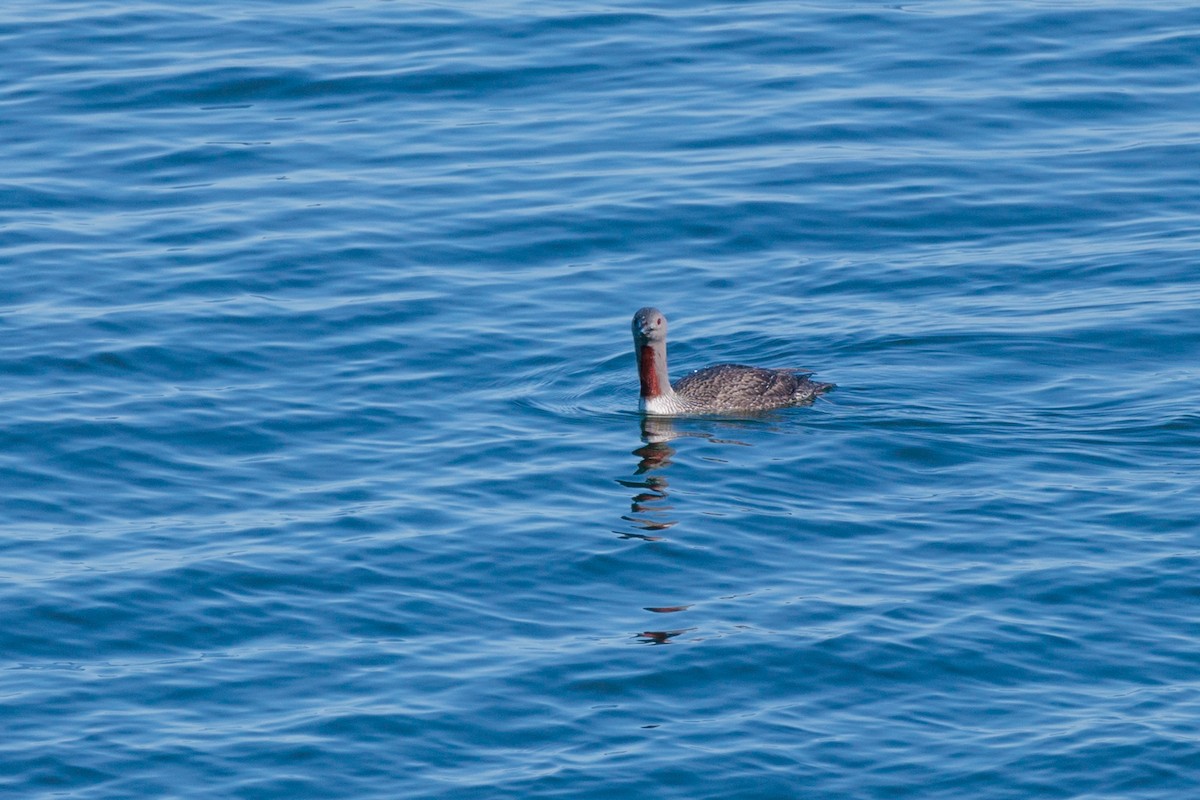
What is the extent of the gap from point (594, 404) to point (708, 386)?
109cm

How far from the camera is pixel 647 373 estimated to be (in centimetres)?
1806

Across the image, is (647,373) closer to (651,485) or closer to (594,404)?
(594,404)

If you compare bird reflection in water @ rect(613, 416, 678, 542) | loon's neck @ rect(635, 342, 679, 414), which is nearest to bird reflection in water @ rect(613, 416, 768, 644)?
bird reflection in water @ rect(613, 416, 678, 542)

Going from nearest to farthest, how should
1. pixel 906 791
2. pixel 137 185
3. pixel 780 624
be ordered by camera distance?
pixel 906 791 < pixel 780 624 < pixel 137 185

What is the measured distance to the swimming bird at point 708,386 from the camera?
1797 centimetres

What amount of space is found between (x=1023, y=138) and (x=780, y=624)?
1320 cm

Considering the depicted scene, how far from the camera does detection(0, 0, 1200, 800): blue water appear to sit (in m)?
12.1

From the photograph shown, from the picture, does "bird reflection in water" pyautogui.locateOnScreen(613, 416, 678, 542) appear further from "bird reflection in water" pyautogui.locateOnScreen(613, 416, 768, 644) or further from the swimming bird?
the swimming bird

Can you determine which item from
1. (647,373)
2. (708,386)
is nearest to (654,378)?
(647,373)

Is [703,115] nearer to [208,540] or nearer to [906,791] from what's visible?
[208,540]

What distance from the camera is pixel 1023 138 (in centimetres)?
2497

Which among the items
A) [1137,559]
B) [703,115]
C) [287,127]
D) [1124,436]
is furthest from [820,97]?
[1137,559]

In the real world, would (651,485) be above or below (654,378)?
below

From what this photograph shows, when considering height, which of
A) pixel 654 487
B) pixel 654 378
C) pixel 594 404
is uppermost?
pixel 594 404
